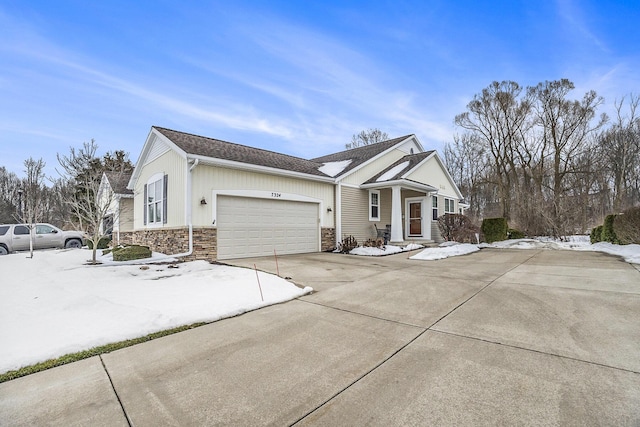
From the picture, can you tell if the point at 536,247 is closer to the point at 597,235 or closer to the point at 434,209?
the point at 597,235

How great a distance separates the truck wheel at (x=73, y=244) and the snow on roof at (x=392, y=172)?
17.0 meters

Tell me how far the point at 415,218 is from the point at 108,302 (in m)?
14.5

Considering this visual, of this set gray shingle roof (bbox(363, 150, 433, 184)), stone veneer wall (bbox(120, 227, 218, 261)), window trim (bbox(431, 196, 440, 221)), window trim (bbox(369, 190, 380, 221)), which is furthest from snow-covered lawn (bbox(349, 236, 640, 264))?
stone veneer wall (bbox(120, 227, 218, 261))

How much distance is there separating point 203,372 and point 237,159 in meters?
8.40

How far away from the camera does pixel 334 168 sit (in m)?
14.9

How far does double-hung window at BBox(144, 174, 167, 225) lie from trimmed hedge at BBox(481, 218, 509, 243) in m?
16.0

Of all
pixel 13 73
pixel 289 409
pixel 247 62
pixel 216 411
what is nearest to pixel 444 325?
pixel 289 409

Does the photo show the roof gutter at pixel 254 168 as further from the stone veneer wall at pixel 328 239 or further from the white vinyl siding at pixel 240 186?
the stone veneer wall at pixel 328 239

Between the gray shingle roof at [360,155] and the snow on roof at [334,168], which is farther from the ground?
the gray shingle roof at [360,155]

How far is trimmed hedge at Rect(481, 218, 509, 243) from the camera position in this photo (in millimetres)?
15930

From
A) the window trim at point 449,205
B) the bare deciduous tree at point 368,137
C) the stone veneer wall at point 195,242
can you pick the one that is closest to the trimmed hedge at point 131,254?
the stone veneer wall at point 195,242

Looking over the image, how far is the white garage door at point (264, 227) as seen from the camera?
9703 mm

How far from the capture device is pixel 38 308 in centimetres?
436

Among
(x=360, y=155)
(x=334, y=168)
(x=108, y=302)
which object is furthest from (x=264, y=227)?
(x=360, y=155)
